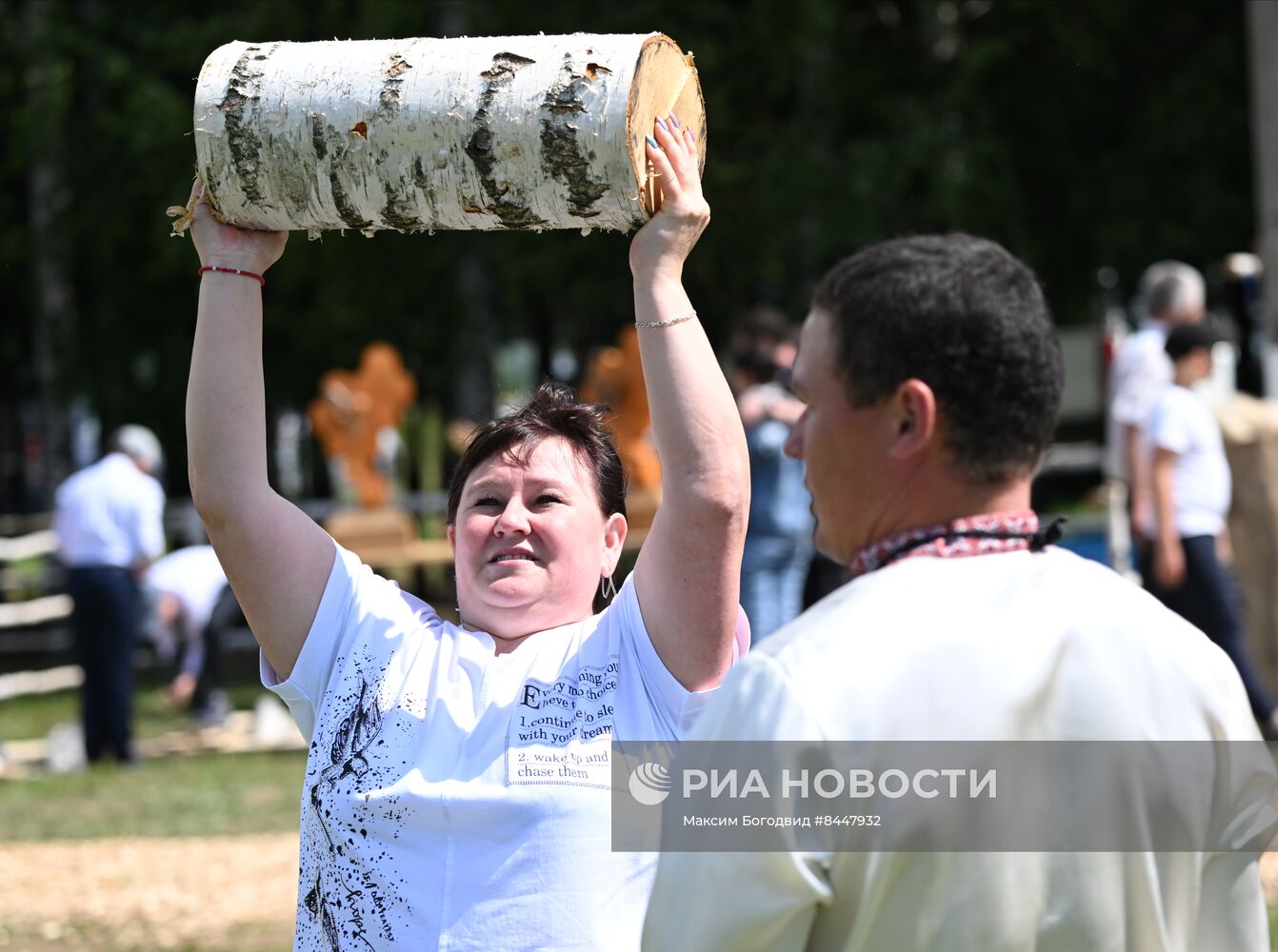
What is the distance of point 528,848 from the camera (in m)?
2.29

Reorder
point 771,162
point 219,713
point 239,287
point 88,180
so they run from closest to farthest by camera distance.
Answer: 1. point 239,287
2. point 219,713
3. point 771,162
4. point 88,180

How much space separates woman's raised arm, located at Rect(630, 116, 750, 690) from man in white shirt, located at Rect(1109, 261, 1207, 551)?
5.23 m

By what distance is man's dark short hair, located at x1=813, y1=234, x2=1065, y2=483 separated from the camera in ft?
5.55

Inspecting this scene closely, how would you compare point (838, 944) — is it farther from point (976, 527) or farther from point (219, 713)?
point (219, 713)

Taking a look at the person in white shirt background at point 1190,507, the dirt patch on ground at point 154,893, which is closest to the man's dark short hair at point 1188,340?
the person in white shirt background at point 1190,507

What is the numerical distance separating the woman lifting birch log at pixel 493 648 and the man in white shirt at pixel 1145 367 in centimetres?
→ 518

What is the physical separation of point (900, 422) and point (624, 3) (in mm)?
13382

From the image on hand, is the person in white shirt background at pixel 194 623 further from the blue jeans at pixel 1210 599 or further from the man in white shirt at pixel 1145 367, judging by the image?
the blue jeans at pixel 1210 599

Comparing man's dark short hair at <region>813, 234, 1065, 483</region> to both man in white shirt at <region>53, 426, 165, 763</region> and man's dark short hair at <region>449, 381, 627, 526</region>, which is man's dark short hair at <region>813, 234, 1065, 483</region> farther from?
man in white shirt at <region>53, 426, 165, 763</region>

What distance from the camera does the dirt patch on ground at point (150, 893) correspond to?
5.87m

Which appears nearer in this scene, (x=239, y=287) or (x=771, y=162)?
(x=239, y=287)

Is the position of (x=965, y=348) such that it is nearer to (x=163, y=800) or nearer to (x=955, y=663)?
(x=955, y=663)

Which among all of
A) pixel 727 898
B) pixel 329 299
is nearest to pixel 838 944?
pixel 727 898

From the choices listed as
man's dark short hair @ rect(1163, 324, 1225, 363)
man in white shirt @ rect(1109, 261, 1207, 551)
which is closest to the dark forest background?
man in white shirt @ rect(1109, 261, 1207, 551)
